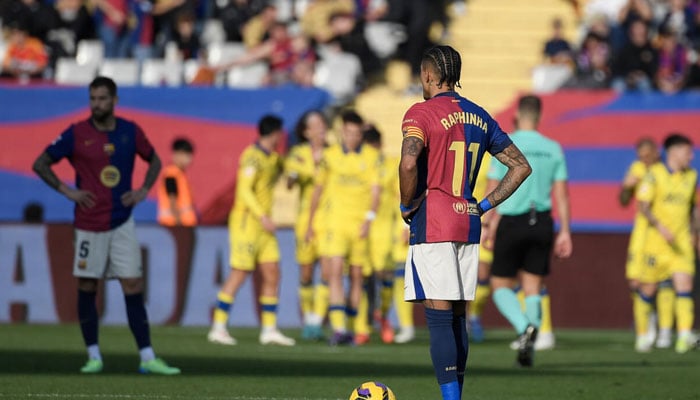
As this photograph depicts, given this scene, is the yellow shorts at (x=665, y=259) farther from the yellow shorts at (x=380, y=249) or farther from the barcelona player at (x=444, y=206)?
the barcelona player at (x=444, y=206)

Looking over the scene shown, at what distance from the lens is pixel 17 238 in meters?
19.1

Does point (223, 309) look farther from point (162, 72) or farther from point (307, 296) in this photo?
point (162, 72)

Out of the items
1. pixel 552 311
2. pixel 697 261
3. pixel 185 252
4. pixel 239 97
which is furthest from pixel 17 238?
pixel 697 261

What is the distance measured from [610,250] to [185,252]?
18.3ft

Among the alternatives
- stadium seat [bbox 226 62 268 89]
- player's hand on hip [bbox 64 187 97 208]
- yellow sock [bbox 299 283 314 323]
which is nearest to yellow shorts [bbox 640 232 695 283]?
yellow sock [bbox 299 283 314 323]

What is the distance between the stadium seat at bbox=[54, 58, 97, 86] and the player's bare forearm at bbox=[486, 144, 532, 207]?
46.8 ft

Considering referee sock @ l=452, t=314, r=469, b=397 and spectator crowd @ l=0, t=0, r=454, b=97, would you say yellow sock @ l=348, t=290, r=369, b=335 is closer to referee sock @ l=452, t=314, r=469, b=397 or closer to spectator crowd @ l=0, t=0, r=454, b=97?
spectator crowd @ l=0, t=0, r=454, b=97

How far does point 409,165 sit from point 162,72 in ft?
48.0

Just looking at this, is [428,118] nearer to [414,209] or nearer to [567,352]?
[414,209]

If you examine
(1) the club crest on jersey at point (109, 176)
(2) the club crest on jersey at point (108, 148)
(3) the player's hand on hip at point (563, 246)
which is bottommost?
(3) the player's hand on hip at point (563, 246)

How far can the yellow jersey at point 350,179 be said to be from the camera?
1616 cm

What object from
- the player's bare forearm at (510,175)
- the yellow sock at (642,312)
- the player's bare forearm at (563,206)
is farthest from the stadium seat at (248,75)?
the player's bare forearm at (510,175)

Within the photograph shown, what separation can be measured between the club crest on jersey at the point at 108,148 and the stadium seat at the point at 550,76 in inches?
457

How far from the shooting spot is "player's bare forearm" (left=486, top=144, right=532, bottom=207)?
28.9ft
